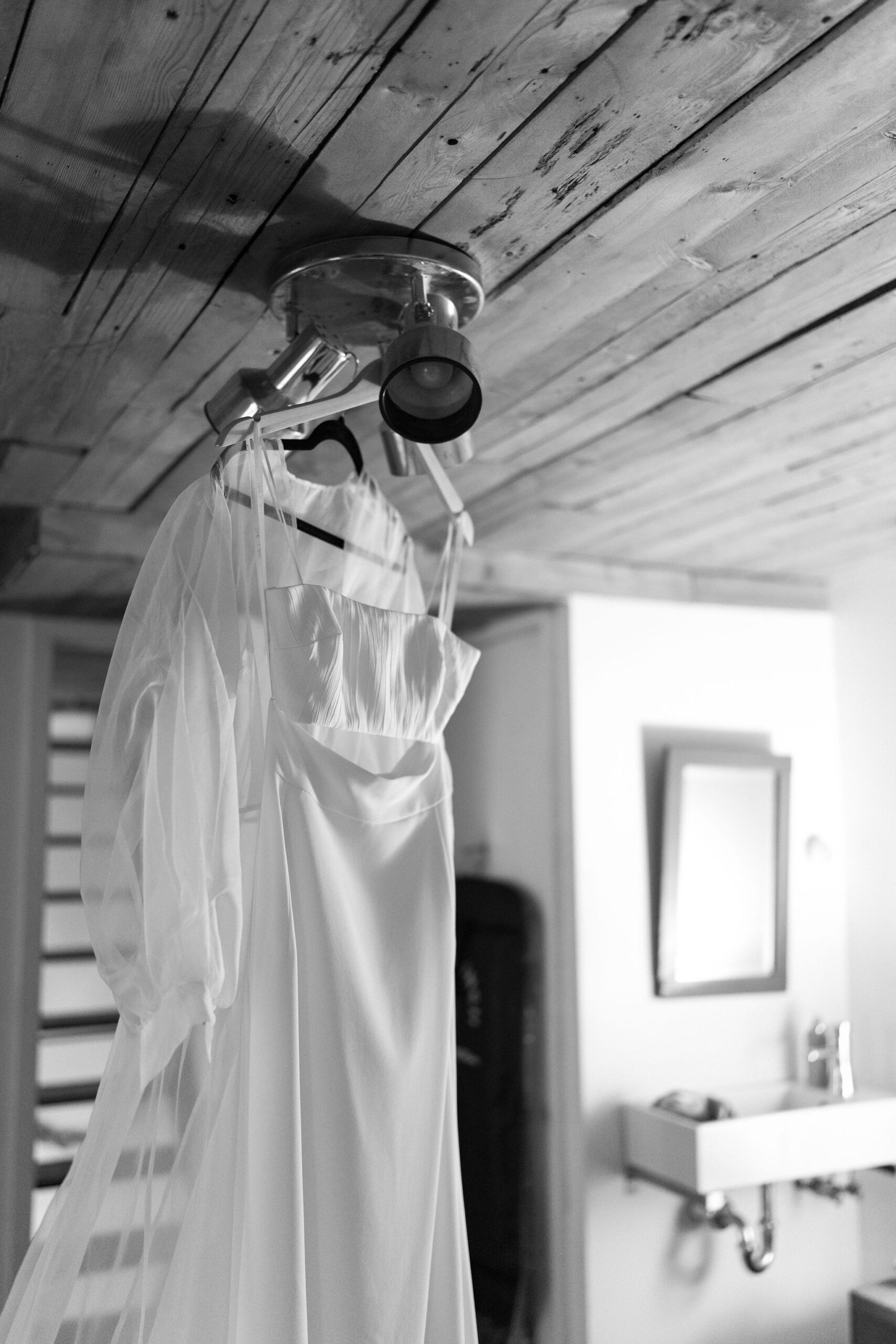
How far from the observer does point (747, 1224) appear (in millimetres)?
2715

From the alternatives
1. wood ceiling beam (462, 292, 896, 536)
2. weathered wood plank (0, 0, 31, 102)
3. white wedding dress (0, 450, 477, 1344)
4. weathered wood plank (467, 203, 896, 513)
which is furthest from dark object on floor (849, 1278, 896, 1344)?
weathered wood plank (0, 0, 31, 102)

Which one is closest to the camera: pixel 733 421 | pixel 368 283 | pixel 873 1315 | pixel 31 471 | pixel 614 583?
pixel 368 283

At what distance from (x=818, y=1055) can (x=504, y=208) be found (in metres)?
2.28

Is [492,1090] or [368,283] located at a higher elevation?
[368,283]

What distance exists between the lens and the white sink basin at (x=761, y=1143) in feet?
7.93

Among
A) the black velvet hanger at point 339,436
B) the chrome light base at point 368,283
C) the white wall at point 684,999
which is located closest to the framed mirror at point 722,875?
the white wall at point 684,999

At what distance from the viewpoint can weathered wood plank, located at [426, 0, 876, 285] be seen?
0.97 meters

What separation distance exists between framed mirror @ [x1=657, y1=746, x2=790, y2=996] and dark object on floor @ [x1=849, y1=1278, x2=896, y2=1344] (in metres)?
0.67

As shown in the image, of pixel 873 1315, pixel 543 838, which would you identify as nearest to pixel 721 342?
pixel 543 838

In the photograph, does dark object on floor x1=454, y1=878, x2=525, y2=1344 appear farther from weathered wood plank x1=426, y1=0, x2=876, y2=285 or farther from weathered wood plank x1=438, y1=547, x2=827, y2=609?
weathered wood plank x1=426, y1=0, x2=876, y2=285

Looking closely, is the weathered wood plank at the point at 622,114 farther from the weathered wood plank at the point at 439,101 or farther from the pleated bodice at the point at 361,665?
the pleated bodice at the point at 361,665

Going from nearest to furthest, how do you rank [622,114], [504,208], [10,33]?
1. [10,33]
2. [622,114]
3. [504,208]

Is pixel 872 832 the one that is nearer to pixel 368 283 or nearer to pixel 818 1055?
pixel 818 1055

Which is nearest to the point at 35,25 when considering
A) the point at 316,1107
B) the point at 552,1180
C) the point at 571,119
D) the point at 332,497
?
the point at 571,119
